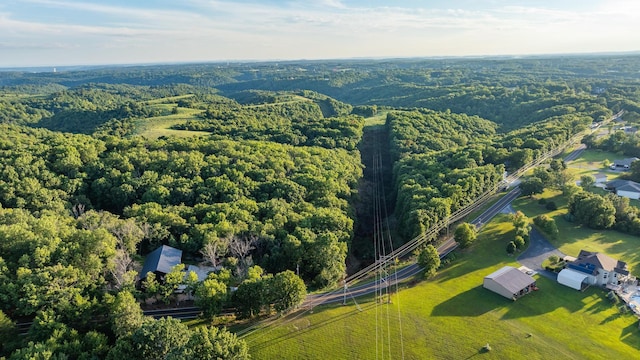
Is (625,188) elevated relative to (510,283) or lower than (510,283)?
elevated

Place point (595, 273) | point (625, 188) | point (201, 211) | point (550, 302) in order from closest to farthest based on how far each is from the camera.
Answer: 1. point (550, 302)
2. point (595, 273)
3. point (201, 211)
4. point (625, 188)

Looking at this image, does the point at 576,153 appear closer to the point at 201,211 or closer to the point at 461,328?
the point at 461,328

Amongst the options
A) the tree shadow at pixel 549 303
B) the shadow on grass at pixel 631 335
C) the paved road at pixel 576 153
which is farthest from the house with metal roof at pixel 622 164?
the shadow on grass at pixel 631 335

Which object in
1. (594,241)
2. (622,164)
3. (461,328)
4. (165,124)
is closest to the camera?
(461,328)

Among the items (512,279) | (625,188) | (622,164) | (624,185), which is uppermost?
(622,164)

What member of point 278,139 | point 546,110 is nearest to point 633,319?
point 278,139

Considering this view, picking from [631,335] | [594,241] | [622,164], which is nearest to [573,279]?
[631,335]
